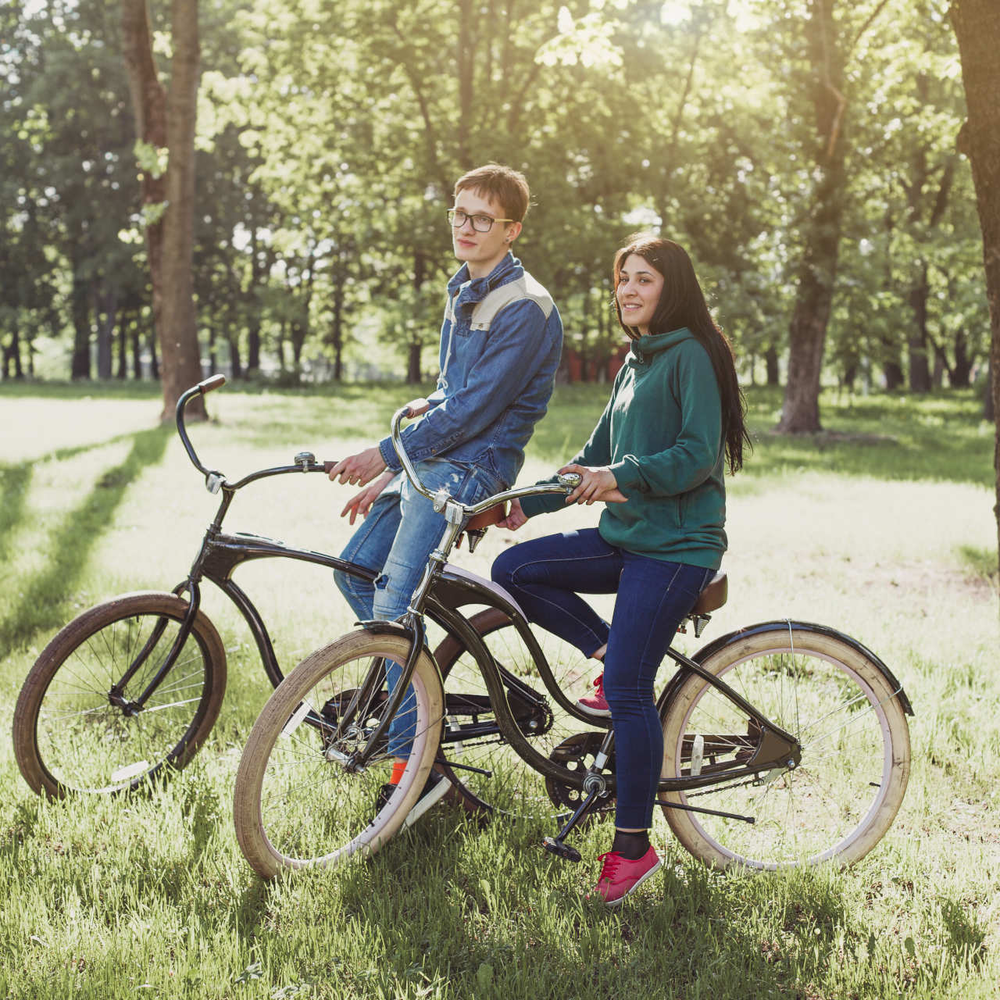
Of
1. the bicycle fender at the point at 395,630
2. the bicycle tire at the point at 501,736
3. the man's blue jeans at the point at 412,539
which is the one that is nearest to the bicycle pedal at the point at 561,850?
the bicycle tire at the point at 501,736

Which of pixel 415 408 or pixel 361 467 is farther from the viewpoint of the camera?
pixel 361 467

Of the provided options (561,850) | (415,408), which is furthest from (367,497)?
(561,850)

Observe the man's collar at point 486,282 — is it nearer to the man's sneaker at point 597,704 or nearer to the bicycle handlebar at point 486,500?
the bicycle handlebar at point 486,500

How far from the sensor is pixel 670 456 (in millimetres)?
2836

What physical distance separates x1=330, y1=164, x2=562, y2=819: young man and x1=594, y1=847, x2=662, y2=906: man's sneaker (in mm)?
615

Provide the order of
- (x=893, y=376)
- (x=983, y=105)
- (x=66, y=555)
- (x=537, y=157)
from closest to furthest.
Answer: (x=983, y=105) < (x=66, y=555) < (x=537, y=157) < (x=893, y=376)

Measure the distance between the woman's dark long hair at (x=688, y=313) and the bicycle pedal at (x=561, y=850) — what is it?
1.35 metres

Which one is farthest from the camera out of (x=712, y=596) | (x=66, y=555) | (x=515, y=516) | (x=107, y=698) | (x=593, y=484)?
(x=66, y=555)

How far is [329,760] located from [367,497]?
2.84 ft

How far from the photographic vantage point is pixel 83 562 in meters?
7.04

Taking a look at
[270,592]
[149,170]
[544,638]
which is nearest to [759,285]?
[149,170]

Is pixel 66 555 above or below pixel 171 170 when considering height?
below

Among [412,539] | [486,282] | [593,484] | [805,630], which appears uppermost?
[486,282]

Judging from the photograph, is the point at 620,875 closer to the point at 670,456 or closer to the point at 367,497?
the point at 670,456
